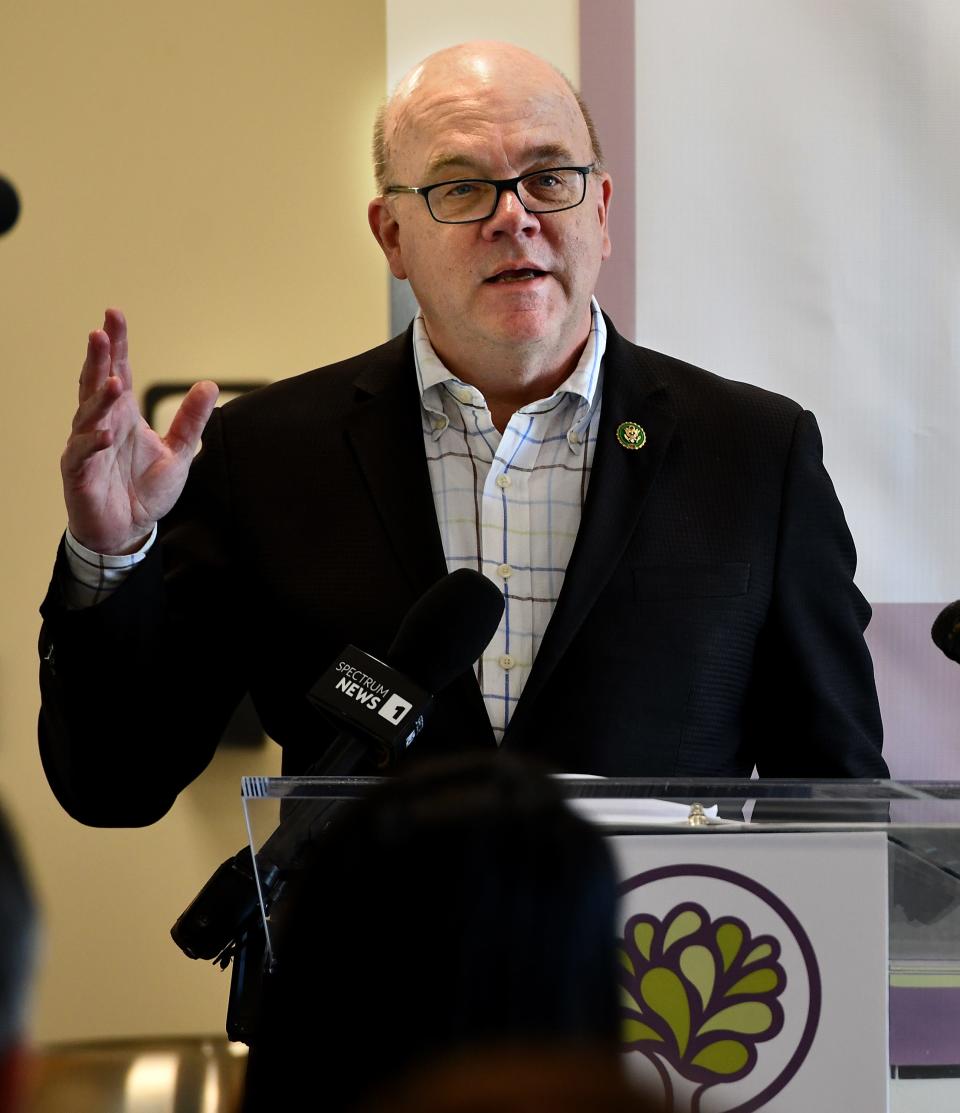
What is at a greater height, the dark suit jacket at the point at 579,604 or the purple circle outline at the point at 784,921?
the dark suit jacket at the point at 579,604

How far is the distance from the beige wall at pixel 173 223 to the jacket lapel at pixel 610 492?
0.81 meters

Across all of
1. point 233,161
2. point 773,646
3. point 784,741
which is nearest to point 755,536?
point 773,646

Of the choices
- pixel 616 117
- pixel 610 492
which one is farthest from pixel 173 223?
pixel 610 492

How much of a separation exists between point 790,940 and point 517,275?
1.14 metres

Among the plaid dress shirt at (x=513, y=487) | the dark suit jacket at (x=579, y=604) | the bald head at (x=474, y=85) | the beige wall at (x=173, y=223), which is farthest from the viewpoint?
the beige wall at (x=173, y=223)

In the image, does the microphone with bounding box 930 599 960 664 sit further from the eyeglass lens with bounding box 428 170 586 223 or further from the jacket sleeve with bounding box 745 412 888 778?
the eyeglass lens with bounding box 428 170 586 223

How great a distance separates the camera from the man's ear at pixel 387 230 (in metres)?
2.19

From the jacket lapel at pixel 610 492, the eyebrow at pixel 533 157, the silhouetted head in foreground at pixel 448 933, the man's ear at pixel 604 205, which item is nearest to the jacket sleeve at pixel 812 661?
the jacket lapel at pixel 610 492

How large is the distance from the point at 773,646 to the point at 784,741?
125 mm

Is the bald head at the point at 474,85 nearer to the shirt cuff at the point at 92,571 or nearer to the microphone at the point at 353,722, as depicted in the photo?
the shirt cuff at the point at 92,571

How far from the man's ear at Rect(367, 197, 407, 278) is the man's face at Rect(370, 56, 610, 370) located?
0.07m

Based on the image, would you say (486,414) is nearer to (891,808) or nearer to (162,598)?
(162,598)

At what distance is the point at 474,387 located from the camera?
2.03 m

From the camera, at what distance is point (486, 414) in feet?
6.64
